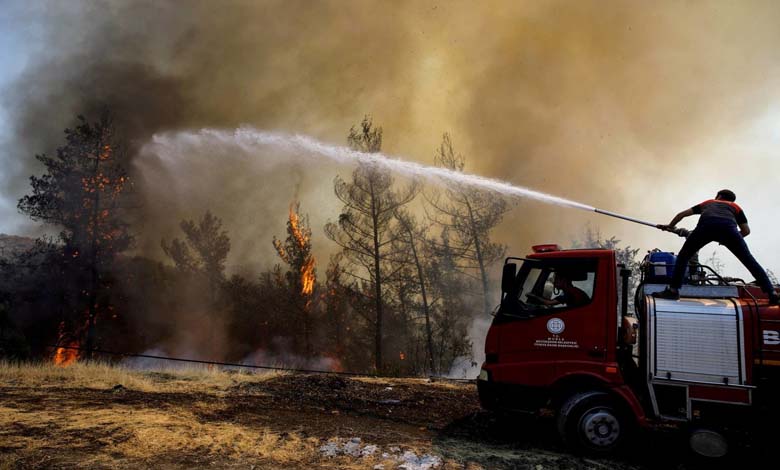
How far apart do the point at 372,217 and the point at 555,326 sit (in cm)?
1813

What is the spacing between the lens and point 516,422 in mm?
8359

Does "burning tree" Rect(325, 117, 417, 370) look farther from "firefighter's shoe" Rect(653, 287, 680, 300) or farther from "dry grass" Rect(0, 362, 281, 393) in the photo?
"firefighter's shoe" Rect(653, 287, 680, 300)

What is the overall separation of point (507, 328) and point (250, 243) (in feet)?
131

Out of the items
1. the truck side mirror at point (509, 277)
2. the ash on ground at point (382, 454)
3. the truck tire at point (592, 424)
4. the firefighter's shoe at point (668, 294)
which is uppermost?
the truck side mirror at point (509, 277)

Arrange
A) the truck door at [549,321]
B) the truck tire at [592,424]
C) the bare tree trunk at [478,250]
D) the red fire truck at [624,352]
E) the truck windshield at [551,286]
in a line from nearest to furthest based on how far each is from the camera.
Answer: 1. the red fire truck at [624,352]
2. the truck tire at [592,424]
3. the truck door at [549,321]
4. the truck windshield at [551,286]
5. the bare tree trunk at [478,250]

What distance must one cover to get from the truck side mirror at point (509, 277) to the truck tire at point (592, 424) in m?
1.71

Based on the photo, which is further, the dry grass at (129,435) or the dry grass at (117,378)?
the dry grass at (117,378)

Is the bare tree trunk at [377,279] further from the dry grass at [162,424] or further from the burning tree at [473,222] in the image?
the dry grass at [162,424]

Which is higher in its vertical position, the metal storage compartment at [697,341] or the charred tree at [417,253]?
the charred tree at [417,253]

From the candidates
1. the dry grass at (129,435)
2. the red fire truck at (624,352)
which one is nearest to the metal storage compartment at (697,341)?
the red fire truck at (624,352)

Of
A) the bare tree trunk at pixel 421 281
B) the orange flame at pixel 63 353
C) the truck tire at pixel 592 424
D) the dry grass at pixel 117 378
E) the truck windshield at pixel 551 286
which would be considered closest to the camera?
the truck tire at pixel 592 424

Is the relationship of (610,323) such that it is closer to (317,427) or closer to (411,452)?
(411,452)

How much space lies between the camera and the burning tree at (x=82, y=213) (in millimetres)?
26078

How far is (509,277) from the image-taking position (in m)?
7.01
